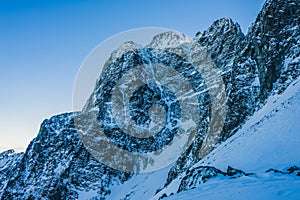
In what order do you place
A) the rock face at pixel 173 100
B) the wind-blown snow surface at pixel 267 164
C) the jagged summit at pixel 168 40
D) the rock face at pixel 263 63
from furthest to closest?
the jagged summit at pixel 168 40 < the rock face at pixel 173 100 < the rock face at pixel 263 63 < the wind-blown snow surface at pixel 267 164

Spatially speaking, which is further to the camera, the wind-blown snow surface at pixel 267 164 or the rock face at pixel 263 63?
the rock face at pixel 263 63

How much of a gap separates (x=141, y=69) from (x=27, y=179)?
5391 cm

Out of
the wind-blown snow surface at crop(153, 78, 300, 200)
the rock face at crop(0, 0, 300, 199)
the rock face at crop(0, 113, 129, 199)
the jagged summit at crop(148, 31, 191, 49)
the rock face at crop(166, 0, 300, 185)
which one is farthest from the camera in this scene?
the jagged summit at crop(148, 31, 191, 49)

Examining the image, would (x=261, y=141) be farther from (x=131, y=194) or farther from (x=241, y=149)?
(x=131, y=194)

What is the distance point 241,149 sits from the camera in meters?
25.1

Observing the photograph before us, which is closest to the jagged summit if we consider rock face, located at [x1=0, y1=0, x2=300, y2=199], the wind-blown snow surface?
rock face, located at [x1=0, y1=0, x2=300, y2=199]

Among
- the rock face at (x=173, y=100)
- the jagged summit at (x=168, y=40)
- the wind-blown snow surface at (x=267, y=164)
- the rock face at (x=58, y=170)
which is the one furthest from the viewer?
the jagged summit at (x=168, y=40)

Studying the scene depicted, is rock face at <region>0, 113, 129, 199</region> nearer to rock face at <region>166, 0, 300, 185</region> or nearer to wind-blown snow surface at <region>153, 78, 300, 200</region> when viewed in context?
rock face at <region>166, 0, 300, 185</region>

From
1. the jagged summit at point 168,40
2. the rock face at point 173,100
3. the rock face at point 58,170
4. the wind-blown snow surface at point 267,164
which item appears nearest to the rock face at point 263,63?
the rock face at point 173,100

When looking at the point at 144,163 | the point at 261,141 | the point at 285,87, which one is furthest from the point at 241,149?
the point at 144,163

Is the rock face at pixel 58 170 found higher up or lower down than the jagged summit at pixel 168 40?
lower down

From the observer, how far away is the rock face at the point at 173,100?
1777 inches

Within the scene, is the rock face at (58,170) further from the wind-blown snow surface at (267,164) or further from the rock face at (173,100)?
the wind-blown snow surface at (267,164)

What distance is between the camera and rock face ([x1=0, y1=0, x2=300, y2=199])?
4512 centimetres
